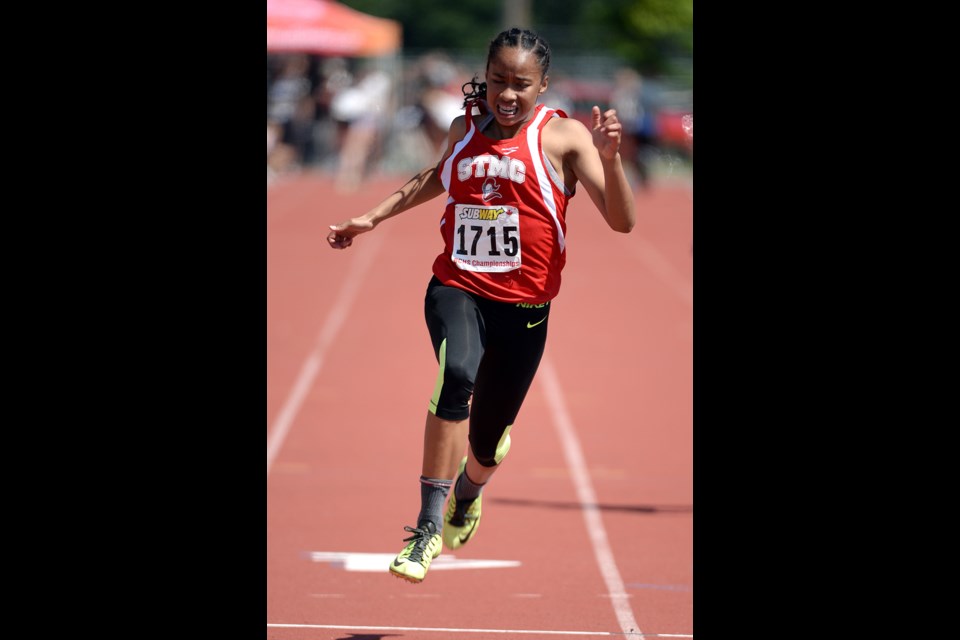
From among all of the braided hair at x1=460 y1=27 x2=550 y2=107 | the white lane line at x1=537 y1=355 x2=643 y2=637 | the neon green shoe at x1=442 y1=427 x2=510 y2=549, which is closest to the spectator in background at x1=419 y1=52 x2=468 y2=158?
the white lane line at x1=537 y1=355 x2=643 y2=637

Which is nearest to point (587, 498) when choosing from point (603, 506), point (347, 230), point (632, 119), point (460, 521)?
point (603, 506)

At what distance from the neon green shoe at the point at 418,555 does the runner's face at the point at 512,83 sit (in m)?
A: 1.40

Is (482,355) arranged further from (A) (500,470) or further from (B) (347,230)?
(A) (500,470)

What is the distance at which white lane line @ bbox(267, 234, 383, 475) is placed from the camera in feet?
33.2

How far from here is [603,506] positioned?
27.7 ft

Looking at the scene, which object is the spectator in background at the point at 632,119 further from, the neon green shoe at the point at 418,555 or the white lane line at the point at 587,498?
the neon green shoe at the point at 418,555

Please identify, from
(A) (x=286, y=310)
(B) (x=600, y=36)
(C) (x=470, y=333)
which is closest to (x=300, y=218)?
(A) (x=286, y=310)

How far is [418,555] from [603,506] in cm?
369

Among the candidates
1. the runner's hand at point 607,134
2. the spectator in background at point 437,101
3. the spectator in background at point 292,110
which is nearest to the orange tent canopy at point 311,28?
the spectator in background at point 437,101

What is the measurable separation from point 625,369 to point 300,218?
10543 millimetres
